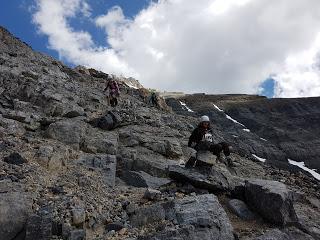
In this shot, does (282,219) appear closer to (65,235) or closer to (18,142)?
(65,235)

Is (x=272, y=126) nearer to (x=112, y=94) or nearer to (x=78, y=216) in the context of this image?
(x=112, y=94)

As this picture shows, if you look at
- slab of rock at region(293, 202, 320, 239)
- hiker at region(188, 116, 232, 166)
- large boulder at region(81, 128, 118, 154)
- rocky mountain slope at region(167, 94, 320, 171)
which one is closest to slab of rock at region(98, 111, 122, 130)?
large boulder at region(81, 128, 118, 154)

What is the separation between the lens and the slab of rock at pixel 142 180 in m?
17.6

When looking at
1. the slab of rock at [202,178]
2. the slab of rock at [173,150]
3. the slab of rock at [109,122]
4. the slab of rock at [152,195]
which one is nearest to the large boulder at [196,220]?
the slab of rock at [152,195]

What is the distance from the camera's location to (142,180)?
17.9 meters

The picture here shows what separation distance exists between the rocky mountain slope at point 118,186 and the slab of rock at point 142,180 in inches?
1.6

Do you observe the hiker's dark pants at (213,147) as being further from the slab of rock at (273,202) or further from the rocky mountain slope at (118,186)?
the slab of rock at (273,202)

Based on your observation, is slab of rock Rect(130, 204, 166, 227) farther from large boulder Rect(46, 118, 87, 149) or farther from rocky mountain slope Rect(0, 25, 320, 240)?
large boulder Rect(46, 118, 87, 149)

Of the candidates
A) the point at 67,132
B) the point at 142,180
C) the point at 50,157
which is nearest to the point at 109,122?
the point at 67,132

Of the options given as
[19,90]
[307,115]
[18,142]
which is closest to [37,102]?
[19,90]

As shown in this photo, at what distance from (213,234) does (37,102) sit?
17334mm

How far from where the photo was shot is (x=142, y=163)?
2041cm

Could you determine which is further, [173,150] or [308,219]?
[173,150]

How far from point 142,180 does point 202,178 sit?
2739mm
